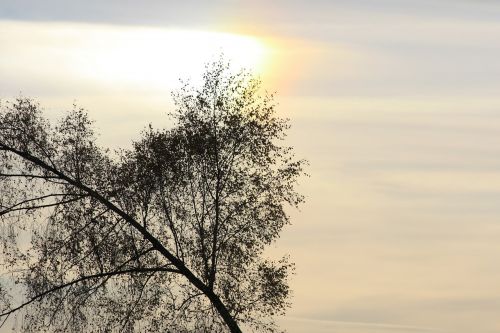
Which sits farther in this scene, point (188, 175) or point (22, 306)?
point (188, 175)

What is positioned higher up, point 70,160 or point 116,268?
point 70,160

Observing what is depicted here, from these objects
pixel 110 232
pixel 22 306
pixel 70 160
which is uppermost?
pixel 70 160

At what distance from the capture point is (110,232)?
140 feet

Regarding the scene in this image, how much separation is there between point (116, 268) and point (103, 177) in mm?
4018

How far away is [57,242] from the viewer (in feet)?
138

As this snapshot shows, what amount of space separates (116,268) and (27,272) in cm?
362

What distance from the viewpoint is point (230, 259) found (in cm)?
4291

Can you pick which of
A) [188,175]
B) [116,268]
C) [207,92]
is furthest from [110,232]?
[207,92]

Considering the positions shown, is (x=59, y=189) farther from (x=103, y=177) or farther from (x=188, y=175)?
(x=188, y=175)

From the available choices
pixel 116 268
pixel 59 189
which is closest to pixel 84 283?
pixel 116 268

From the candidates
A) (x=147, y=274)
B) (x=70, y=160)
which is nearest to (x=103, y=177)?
(x=70, y=160)

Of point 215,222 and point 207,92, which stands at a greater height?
point 207,92

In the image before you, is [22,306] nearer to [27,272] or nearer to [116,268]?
[27,272]

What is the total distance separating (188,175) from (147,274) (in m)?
4.62
